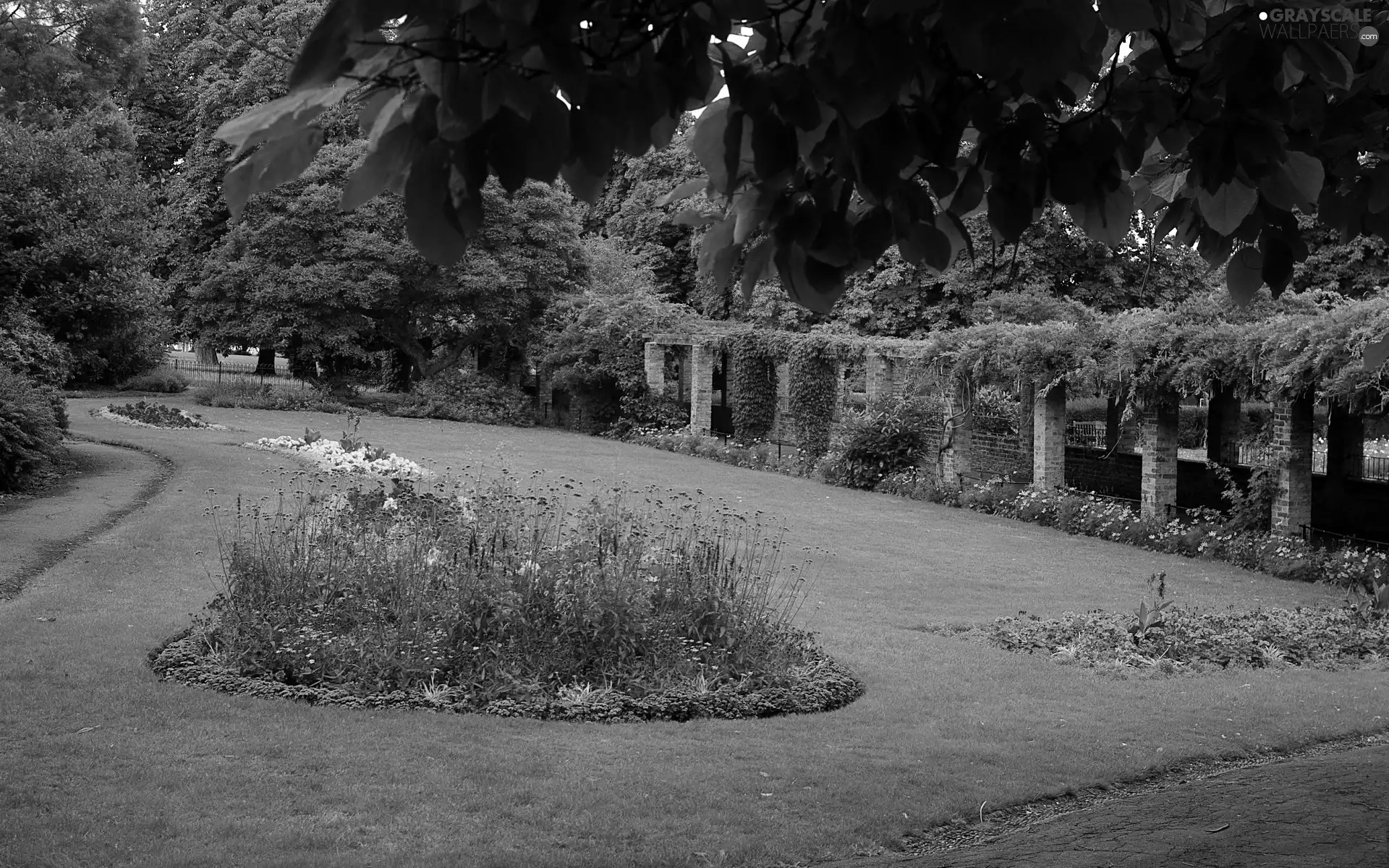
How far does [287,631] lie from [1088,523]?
14.0m

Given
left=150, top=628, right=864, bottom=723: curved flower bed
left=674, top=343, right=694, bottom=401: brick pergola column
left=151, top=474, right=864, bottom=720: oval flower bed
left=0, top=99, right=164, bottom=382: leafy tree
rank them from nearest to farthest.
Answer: left=150, top=628, right=864, bottom=723: curved flower bed, left=151, top=474, right=864, bottom=720: oval flower bed, left=0, top=99, right=164, bottom=382: leafy tree, left=674, top=343, right=694, bottom=401: brick pergola column

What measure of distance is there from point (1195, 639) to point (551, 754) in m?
6.24

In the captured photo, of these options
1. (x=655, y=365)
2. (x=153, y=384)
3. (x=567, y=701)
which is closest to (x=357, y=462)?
(x=567, y=701)

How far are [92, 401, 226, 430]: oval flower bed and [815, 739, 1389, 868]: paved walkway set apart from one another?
2482cm

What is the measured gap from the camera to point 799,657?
328 inches

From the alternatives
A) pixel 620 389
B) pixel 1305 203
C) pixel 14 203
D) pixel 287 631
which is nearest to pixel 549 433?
pixel 620 389

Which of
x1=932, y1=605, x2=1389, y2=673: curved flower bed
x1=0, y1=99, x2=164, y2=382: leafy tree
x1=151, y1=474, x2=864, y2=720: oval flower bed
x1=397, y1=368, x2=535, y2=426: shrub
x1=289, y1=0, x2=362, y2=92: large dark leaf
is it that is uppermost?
x1=0, y1=99, x2=164, y2=382: leafy tree

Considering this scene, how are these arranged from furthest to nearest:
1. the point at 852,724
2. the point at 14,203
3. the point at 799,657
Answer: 1. the point at 14,203
2. the point at 799,657
3. the point at 852,724

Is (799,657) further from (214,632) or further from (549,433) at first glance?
(549,433)

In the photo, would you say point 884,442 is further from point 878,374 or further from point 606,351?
point 606,351

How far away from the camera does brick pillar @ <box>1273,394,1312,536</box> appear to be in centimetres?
1623

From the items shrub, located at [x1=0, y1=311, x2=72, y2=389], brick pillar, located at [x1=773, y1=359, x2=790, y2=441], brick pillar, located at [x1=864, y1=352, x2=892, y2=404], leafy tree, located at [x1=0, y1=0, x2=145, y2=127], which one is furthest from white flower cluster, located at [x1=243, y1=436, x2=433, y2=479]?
brick pillar, located at [x1=773, y1=359, x2=790, y2=441]

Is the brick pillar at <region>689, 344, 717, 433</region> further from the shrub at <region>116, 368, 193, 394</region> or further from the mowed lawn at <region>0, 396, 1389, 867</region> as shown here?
the mowed lawn at <region>0, 396, 1389, 867</region>

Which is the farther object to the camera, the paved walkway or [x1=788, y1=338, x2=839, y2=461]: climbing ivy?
[x1=788, y1=338, x2=839, y2=461]: climbing ivy
